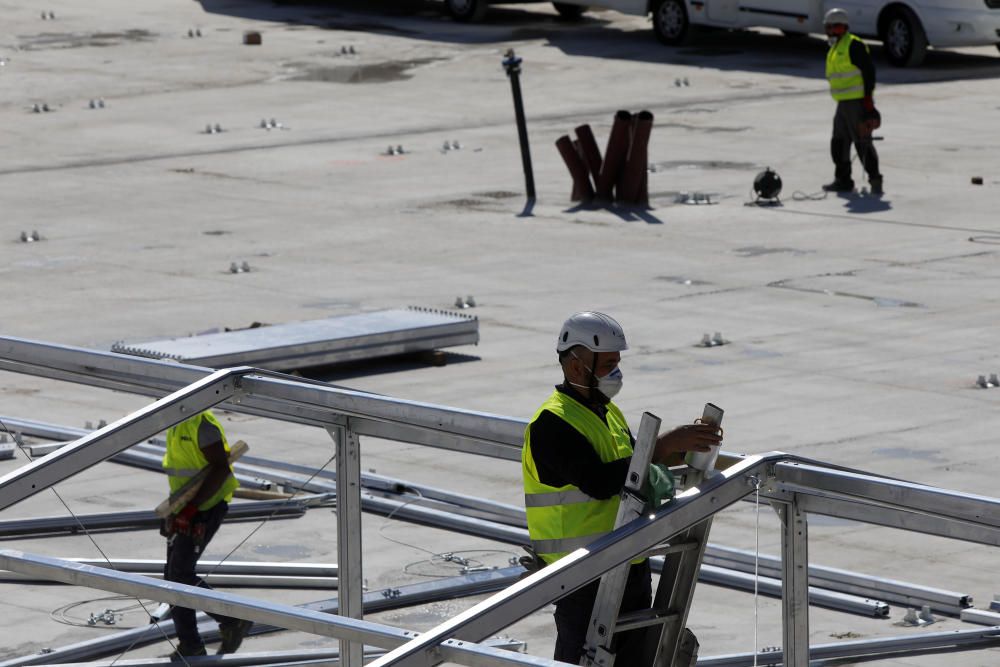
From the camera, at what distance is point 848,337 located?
1658cm

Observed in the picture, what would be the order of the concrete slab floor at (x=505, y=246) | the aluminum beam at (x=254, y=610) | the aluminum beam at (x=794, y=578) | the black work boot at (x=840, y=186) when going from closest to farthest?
1. the aluminum beam at (x=254, y=610)
2. the aluminum beam at (x=794, y=578)
3. the concrete slab floor at (x=505, y=246)
4. the black work boot at (x=840, y=186)

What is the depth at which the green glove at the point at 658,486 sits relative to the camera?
554 centimetres

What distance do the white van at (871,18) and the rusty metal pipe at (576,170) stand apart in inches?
411

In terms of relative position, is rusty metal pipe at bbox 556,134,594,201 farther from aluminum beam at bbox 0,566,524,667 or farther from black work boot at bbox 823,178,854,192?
aluminum beam at bbox 0,566,524,667

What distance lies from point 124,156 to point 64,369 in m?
20.3

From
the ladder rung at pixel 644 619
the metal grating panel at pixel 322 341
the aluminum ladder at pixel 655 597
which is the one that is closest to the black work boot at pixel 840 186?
the metal grating panel at pixel 322 341

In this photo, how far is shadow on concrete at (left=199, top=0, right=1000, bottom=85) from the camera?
1330 inches

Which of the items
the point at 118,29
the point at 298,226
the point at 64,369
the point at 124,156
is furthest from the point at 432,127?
the point at 64,369

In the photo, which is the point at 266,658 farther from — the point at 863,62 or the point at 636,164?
the point at 863,62

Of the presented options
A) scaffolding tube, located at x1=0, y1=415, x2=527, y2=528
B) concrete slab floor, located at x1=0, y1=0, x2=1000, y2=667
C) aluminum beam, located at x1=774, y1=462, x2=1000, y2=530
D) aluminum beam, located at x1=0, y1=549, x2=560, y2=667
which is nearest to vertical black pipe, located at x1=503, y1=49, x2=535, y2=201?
concrete slab floor, located at x1=0, y1=0, x2=1000, y2=667

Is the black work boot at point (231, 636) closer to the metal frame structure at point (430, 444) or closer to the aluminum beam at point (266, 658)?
the aluminum beam at point (266, 658)

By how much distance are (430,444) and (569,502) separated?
1.78ft

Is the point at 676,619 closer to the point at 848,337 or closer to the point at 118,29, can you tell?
the point at 848,337

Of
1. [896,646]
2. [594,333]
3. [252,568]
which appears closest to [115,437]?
[594,333]
